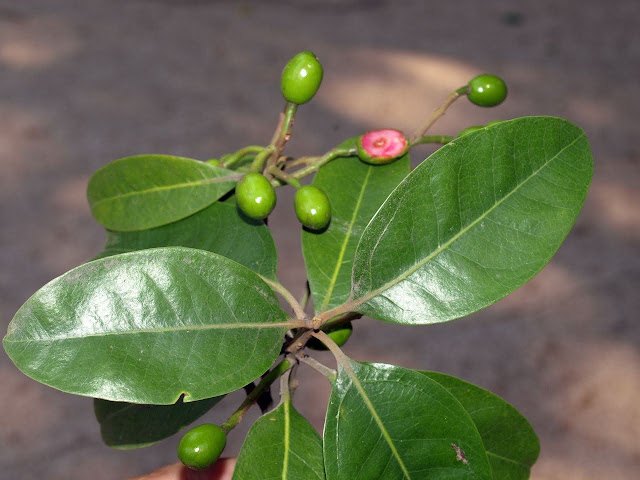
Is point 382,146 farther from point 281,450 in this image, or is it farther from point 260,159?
point 281,450

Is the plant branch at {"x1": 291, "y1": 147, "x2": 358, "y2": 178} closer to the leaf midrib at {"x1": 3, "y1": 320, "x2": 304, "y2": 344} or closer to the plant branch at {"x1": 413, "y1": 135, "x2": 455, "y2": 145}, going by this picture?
the plant branch at {"x1": 413, "y1": 135, "x2": 455, "y2": 145}

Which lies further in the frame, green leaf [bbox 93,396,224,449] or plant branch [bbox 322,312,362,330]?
green leaf [bbox 93,396,224,449]

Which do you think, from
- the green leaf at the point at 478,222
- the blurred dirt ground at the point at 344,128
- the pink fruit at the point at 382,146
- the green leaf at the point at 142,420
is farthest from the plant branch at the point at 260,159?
the blurred dirt ground at the point at 344,128

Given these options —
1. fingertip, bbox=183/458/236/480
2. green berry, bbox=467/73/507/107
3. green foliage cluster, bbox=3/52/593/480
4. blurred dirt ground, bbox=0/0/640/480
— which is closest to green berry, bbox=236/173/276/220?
green foliage cluster, bbox=3/52/593/480

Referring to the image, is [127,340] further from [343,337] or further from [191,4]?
[191,4]

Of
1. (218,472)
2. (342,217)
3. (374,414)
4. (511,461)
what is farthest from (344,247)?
(218,472)
